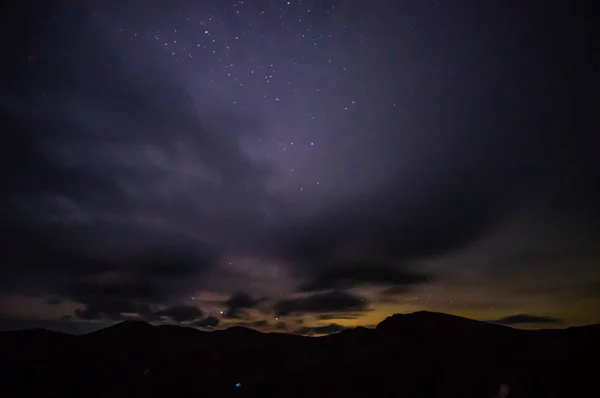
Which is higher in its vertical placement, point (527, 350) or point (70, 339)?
point (70, 339)

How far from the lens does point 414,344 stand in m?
110

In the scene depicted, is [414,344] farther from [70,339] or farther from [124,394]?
[70,339]

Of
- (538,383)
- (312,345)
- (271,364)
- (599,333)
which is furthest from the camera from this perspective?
(312,345)

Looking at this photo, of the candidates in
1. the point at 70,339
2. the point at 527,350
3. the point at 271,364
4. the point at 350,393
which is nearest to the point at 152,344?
the point at 70,339

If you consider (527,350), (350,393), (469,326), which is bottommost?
(350,393)

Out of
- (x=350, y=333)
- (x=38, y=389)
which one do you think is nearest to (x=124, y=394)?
(x=38, y=389)

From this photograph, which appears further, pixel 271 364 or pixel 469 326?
pixel 271 364

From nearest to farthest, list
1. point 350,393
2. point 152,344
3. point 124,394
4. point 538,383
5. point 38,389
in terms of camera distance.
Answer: point 538,383 < point 350,393 < point 124,394 < point 38,389 < point 152,344

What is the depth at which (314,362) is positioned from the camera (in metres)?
116

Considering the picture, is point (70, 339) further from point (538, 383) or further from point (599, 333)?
point (599, 333)

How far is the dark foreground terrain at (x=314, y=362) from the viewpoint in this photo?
7931cm

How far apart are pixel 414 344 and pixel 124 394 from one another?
3318 inches

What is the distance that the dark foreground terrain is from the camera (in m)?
79.3

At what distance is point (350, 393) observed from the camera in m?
91.2
